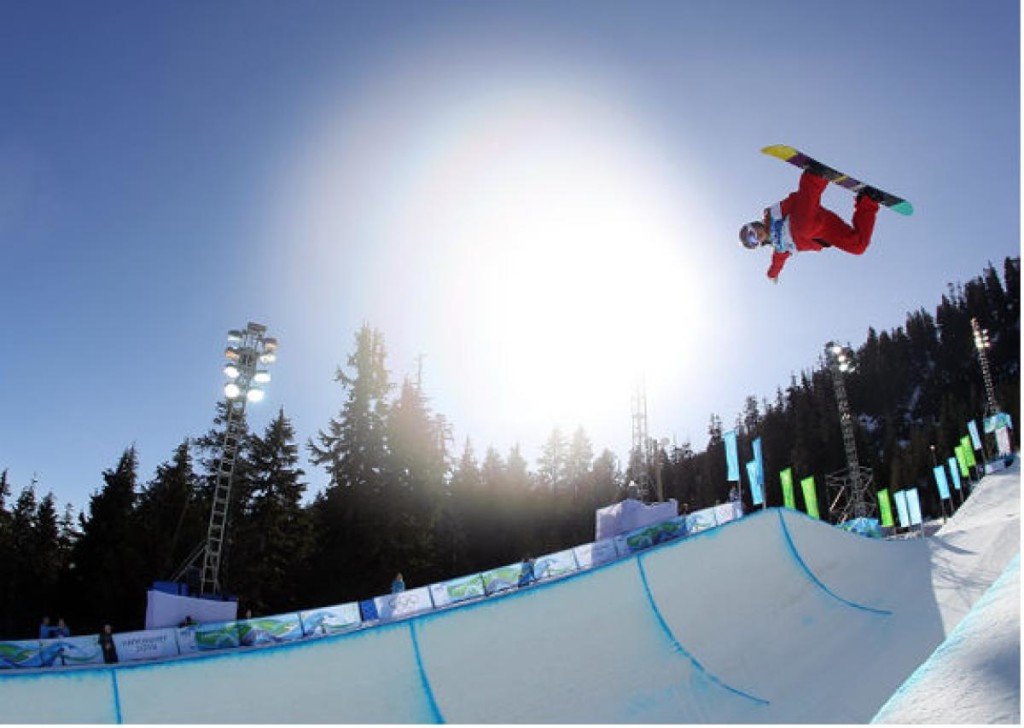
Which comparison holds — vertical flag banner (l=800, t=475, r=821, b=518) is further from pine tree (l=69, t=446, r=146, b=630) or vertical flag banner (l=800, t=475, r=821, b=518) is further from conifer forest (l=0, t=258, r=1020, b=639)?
pine tree (l=69, t=446, r=146, b=630)

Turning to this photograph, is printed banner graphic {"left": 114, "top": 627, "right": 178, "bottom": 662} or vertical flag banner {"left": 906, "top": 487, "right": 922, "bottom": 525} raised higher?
printed banner graphic {"left": 114, "top": 627, "right": 178, "bottom": 662}

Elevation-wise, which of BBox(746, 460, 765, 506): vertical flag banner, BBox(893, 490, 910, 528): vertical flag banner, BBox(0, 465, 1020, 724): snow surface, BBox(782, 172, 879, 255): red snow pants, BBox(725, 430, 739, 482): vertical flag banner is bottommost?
BBox(893, 490, 910, 528): vertical flag banner

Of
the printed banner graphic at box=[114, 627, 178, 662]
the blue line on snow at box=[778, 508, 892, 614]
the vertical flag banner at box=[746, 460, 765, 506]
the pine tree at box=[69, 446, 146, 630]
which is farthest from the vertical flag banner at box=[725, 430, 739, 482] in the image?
the pine tree at box=[69, 446, 146, 630]

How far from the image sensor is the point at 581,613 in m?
10.7

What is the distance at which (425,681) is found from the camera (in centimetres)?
926

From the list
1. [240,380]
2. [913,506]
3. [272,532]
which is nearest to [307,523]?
[272,532]

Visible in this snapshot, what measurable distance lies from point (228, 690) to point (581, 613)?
4984 mm

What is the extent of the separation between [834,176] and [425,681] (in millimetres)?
7683

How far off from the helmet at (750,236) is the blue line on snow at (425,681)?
21.2 feet

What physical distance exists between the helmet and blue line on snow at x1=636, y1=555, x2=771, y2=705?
20.0ft

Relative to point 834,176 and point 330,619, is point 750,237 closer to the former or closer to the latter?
point 834,176

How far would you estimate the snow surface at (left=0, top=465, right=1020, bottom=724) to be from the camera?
8.67 meters

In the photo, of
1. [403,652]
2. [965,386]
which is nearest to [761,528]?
[403,652]

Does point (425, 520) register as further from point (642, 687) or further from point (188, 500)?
point (642, 687)
